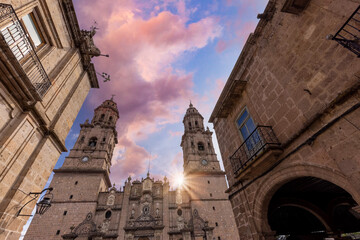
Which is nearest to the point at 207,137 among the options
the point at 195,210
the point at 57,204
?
the point at 195,210

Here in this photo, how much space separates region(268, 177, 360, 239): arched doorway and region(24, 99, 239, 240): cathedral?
14.0 meters

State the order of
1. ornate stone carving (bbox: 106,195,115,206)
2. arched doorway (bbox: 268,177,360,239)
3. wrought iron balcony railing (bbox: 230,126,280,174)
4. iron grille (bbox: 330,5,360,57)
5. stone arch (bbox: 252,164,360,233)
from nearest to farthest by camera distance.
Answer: iron grille (bbox: 330,5,360,57) < stone arch (bbox: 252,164,360,233) < wrought iron balcony railing (bbox: 230,126,280,174) < arched doorway (bbox: 268,177,360,239) < ornate stone carving (bbox: 106,195,115,206)

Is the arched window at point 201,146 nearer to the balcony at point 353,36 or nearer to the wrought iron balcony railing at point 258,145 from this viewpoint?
the wrought iron balcony railing at point 258,145

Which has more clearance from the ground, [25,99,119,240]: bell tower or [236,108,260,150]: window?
[25,99,119,240]: bell tower

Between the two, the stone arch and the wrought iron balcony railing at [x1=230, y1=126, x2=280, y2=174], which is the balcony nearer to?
the stone arch

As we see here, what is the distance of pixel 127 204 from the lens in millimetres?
21234

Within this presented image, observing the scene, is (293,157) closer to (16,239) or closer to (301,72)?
(301,72)

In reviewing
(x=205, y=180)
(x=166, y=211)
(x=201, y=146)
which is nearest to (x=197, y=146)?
(x=201, y=146)

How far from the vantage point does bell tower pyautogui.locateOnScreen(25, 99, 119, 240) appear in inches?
704

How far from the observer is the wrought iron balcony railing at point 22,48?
4.38 metres

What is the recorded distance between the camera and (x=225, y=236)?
19312 mm

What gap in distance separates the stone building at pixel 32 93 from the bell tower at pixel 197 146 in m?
20.8

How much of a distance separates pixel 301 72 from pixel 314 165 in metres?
2.17

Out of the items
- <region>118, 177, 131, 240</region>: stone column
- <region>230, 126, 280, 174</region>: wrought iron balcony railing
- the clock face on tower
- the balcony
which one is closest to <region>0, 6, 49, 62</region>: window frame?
<region>230, 126, 280, 174</region>: wrought iron balcony railing
